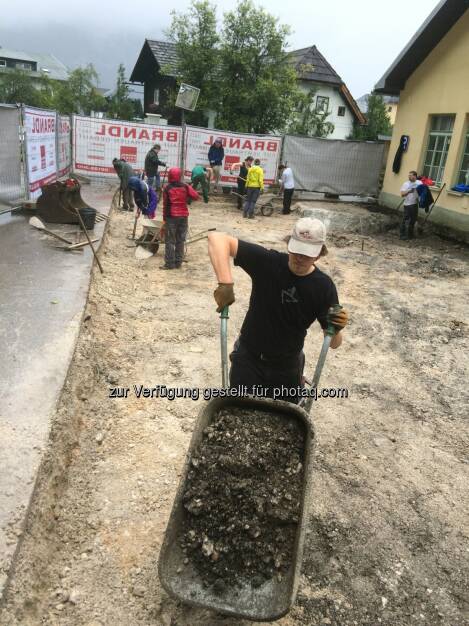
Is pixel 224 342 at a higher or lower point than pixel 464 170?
lower

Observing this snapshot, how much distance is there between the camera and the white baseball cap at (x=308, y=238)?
2.67 meters

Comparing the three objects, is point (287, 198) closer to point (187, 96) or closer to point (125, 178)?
point (187, 96)

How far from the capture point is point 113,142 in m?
16.3

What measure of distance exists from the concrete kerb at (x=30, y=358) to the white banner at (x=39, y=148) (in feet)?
9.93

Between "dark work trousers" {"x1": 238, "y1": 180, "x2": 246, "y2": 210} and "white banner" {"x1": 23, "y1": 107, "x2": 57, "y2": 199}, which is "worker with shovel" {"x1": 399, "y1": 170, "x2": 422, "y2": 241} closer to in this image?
"dark work trousers" {"x1": 238, "y1": 180, "x2": 246, "y2": 210}

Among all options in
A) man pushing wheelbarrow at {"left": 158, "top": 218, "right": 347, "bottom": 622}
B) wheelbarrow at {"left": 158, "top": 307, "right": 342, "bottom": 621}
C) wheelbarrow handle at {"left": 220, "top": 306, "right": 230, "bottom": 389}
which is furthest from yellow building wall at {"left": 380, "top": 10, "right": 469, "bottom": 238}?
wheelbarrow at {"left": 158, "top": 307, "right": 342, "bottom": 621}

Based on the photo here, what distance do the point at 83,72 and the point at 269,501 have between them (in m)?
49.7

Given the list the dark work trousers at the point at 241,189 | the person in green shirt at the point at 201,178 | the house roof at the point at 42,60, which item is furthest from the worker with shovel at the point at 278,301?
the house roof at the point at 42,60

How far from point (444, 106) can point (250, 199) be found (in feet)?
19.1

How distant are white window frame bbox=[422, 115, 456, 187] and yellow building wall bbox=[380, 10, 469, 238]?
140mm

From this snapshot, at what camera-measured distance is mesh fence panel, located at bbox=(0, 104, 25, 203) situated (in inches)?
335

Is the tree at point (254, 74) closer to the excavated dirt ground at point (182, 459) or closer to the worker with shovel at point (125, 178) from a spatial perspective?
the worker with shovel at point (125, 178)

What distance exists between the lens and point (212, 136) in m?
16.8

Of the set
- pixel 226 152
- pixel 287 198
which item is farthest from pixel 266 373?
pixel 226 152
